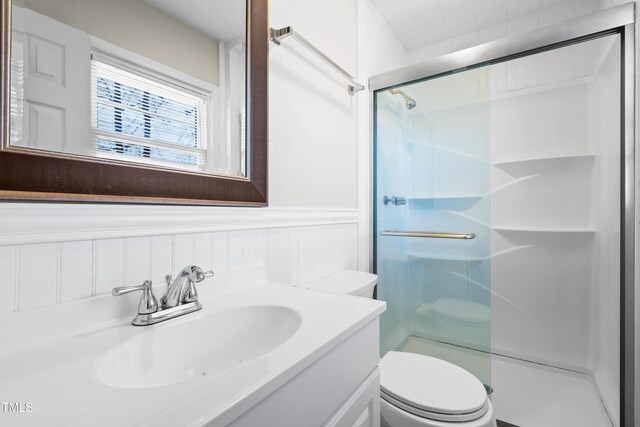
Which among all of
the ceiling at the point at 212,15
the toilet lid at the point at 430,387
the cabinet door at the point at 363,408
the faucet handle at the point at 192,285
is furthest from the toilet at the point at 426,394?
the ceiling at the point at 212,15

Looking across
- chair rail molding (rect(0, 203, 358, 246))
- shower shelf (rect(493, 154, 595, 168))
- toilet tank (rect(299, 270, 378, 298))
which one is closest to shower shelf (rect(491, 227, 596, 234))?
shower shelf (rect(493, 154, 595, 168))

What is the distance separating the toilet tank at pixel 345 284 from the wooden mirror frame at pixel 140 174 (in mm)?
430

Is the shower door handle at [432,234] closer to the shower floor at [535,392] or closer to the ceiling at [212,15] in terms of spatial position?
the shower floor at [535,392]

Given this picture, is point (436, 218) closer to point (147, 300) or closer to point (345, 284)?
point (345, 284)

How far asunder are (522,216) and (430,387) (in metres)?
1.41

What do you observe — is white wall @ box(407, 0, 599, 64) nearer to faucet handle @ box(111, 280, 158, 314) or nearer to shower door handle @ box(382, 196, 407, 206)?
shower door handle @ box(382, 196, 407, 206)

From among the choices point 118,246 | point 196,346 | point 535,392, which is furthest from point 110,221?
point 535,392

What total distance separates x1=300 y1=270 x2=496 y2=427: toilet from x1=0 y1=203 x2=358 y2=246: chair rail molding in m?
0.46

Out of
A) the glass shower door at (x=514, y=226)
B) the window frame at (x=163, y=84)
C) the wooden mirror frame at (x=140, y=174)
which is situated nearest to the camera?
the wooden mirror frame at (x=140, y=174)

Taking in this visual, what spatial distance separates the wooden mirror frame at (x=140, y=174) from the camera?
539 mm

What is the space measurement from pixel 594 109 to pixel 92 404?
7.69ft

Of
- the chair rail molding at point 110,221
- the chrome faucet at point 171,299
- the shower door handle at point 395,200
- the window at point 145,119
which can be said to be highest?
the window at point 145,119

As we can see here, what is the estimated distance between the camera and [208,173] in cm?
87

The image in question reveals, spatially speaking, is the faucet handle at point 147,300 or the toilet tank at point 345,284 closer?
the faucet handle at point 147,300
